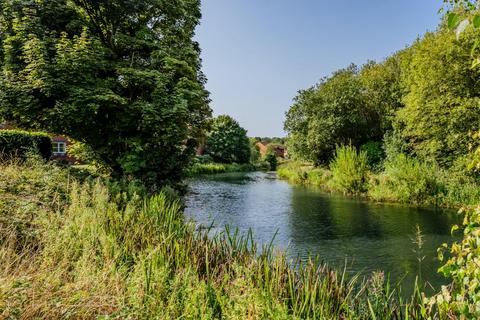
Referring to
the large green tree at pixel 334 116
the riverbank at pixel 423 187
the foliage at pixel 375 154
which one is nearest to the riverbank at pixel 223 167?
the large green tree at pixel 334 116

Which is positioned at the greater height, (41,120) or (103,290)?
(41,120)

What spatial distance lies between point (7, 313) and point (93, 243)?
96.4 inches

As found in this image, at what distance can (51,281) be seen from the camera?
11.1 feet

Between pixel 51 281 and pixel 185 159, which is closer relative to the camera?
pixel 51 281

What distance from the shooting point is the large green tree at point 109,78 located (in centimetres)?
977

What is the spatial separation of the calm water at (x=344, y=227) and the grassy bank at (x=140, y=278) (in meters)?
1.62

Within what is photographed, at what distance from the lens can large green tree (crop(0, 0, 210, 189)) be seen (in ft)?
32.0

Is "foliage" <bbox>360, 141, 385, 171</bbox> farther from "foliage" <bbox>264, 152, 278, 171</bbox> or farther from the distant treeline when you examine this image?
"foliage" <bbox>264, 152, 278, 171</bbox>

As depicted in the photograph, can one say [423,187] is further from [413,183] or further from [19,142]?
[19,142]

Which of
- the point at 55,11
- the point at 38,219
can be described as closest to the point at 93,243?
the point at 38,219

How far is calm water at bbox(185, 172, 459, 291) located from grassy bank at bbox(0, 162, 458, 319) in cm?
162

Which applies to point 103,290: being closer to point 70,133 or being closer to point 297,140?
point 70,133

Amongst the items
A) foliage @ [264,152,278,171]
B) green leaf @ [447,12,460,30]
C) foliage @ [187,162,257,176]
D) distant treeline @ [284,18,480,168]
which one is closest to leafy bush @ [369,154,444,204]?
distant treeline @ [284,18,480,168]

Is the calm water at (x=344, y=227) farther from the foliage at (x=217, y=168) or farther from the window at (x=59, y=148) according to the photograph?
the window at (x=59, y=148)
